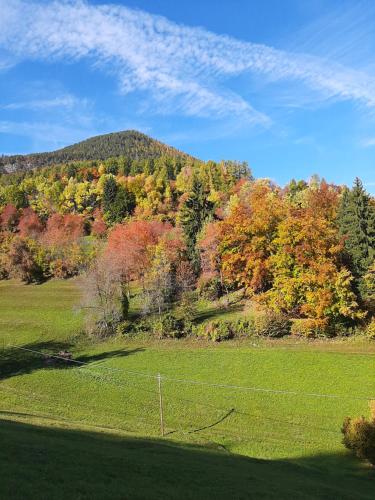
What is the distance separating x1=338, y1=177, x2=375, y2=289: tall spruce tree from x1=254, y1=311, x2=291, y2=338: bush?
10417 millimetres

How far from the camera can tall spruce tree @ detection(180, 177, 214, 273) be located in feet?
237

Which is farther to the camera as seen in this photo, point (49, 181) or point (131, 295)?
point (49, 181)

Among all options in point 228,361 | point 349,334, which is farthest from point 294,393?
point 349,334

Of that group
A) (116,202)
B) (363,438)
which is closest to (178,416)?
(363,438)

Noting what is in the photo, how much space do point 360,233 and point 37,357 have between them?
41114mm

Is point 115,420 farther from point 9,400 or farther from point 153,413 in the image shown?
point 9,400

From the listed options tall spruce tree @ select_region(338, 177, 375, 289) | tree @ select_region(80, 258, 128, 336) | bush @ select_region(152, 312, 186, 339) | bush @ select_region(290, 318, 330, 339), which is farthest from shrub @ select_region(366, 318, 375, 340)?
tree @ select_region(80, 258, 128, 336)

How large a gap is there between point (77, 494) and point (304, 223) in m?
47.0

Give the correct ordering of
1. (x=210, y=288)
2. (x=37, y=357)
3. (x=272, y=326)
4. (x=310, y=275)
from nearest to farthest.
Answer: (x=37, y=357)
(x=272, y=326)
(x=310, y=275)
(x=210, y=288)

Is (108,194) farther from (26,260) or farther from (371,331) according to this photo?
(371,331)

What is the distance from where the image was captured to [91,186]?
129625 mm

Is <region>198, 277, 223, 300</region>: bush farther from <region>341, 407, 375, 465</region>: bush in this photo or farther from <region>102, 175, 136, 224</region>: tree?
<region>102, 175, 136, 224</region>: tree

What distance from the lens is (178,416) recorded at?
104ft

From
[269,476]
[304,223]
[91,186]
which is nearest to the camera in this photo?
[269,476]
